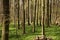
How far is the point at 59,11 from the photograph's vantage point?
116 feet

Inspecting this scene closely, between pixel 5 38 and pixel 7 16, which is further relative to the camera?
pixel 5 38

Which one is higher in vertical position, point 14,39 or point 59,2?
point 59,2

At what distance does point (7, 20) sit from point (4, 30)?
0.90 meters

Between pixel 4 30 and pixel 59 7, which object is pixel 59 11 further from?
pixel 4 30

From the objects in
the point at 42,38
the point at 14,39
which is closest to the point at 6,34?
the point at 42,38

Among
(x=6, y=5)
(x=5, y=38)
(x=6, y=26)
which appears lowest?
(x=5, y=38)

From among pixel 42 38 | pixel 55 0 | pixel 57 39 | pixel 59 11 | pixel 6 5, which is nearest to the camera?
pixel 6 5

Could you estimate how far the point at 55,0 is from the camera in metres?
38.6

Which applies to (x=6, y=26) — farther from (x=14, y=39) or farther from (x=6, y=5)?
(x=14, y=39)

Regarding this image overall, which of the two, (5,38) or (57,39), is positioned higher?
(5,38)

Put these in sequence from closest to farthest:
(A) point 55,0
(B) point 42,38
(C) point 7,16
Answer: (C) point 7,16 → (B) point 42,38 → (A) point 55,0

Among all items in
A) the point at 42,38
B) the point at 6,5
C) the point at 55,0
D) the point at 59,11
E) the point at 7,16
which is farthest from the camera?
the point at 55,0

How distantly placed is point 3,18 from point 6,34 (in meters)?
1.18

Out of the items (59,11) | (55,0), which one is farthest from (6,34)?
(55,0)
